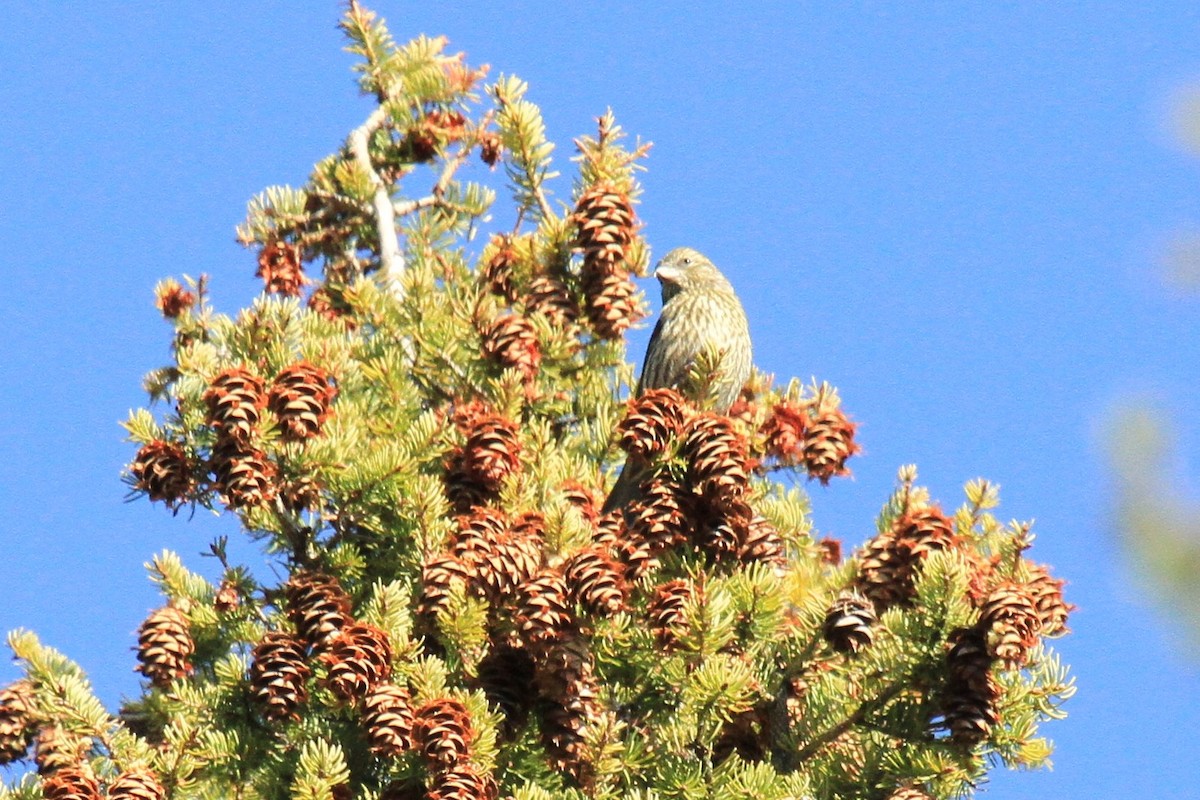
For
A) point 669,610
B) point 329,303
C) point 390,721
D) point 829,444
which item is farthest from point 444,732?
point 329,303

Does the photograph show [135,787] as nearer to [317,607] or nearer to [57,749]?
[57,749]

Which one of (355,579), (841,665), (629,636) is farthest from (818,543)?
(355,579)

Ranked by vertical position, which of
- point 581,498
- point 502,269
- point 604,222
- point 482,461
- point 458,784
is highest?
point 502,269

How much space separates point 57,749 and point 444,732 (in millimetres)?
1218

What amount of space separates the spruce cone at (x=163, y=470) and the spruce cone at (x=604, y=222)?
4.64 ft

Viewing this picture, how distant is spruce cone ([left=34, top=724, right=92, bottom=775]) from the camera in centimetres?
402

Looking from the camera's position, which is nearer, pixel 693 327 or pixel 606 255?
pixel 606 255

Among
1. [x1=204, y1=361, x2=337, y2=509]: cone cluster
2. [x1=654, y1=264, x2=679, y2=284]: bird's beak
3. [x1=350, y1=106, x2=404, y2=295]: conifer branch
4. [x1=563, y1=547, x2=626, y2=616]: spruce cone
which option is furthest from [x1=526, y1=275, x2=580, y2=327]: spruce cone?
[x1=654, y1=264, x2=679, y2=284]: bird's beak

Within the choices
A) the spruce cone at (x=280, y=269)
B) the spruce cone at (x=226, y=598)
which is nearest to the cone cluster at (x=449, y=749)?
the spruce cone at (x=226, y=598)

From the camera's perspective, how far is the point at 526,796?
3.68 metres

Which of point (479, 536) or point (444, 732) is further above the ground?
point (479, 536)

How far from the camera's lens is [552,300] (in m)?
5.07

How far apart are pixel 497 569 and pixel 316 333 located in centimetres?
152

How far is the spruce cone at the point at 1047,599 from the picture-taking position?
383cm
